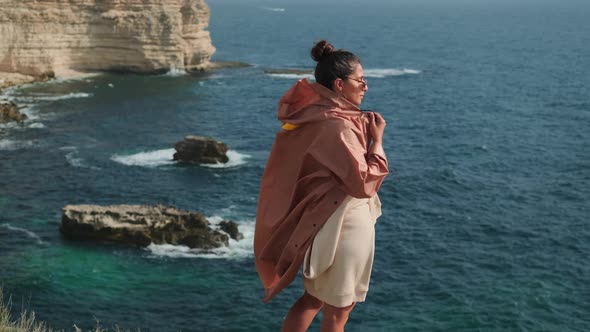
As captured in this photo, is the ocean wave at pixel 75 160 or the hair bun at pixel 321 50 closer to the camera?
the hair bun at pixel 321 50

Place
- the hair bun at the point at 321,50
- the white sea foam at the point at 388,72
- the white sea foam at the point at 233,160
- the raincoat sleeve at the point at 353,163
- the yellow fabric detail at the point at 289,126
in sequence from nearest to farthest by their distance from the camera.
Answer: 1. the raincoat sleeve at the point at 353,163
2. the hair bun at the point at 321,50
3. the yellow fabric detail at the point at 289,126
4. the white sea foam at the point at 233,160
5. the white sea foam at the point at 388,72

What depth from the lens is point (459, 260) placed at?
3303cm

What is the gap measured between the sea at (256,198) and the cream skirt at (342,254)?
17331mm

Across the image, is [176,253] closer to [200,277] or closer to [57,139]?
[200,277]

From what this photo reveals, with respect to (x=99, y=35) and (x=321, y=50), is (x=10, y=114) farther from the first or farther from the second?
(x=321, y=50)

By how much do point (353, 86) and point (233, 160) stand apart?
40.1 m

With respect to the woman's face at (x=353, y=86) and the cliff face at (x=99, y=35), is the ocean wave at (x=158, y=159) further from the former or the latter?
the woman's face at (x=353, y=86)

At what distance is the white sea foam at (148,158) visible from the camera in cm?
4486

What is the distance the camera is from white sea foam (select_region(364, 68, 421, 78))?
89.6 meters

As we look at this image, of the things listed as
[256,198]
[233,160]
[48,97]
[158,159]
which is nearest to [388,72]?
[48,97]

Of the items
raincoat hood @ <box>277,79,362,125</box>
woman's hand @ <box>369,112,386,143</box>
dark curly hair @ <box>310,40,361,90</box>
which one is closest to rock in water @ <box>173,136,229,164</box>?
raincoat hood @ <box>277,79,362,125</box>

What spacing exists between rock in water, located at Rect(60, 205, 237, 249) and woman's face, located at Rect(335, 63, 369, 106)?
84.2 ft

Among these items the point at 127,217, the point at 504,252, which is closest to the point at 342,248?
the point at 127,217

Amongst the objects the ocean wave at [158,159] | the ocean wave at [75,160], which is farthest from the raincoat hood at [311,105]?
the ocean wave at [158,159]
